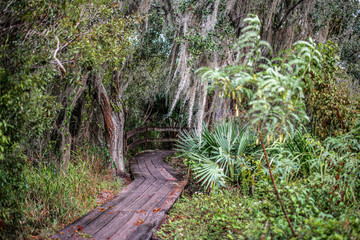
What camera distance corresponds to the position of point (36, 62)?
2627 mm

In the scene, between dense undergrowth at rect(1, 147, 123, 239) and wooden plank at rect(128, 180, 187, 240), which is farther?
wooden plank at rect(128, 180, 187, 240)

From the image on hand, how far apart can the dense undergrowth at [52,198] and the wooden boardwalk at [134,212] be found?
0.75 feet

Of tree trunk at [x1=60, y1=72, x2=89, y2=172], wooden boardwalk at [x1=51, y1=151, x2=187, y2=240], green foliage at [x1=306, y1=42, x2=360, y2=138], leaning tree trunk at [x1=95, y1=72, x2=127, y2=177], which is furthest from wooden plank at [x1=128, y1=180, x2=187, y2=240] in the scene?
green foliage at [x1=306, y1=42, x2=360, y2=138]

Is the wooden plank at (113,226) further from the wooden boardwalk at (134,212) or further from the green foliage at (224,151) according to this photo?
the green foliage at (224,151)

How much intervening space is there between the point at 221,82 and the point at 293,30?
4.83m

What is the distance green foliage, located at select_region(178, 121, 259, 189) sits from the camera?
14.2 feet

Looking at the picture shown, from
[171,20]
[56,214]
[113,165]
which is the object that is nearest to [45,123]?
[56,214]

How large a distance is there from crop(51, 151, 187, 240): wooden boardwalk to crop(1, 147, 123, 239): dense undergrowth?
0.75 feet

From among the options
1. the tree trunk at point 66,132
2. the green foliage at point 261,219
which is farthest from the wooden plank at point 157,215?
the tree trunk at point 66,132

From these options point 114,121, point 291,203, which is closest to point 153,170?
point 114,121

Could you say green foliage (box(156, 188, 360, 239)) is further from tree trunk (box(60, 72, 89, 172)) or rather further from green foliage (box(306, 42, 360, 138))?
tree trunk (box(60, 72, 89, 172))

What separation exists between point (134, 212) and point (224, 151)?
1.78 m

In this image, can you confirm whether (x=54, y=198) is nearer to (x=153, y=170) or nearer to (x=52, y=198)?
(x=52, y=198)

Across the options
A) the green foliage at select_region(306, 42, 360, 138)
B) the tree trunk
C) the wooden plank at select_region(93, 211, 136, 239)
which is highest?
the green foliage at select_region(306, 42, 360, 138)
